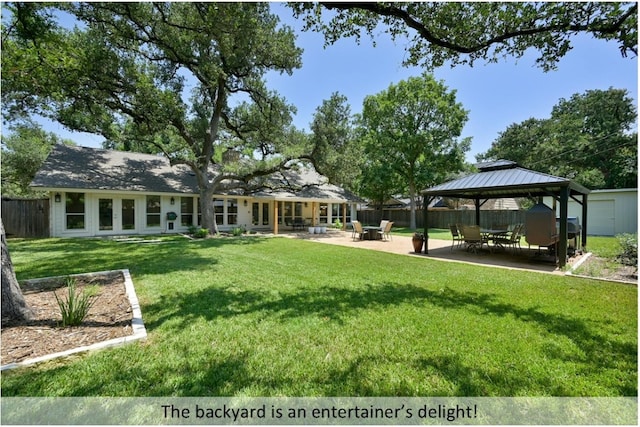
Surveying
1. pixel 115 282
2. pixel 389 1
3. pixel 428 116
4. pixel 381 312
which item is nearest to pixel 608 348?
pixel 381 312

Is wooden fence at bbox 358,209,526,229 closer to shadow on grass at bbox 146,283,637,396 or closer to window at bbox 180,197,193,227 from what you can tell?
window at bbox 180,197,193,227

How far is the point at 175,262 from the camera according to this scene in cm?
814

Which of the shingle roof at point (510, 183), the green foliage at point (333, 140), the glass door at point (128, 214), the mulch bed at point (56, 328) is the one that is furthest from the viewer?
the green foliage at point (333, 140)

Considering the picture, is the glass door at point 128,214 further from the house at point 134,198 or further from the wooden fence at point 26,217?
the wooden fence at point 26,217

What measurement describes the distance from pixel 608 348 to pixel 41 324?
7.08m

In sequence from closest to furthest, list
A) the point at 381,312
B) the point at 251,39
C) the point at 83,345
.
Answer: the point at 83,345, the point at 381,312, the point at 251,39

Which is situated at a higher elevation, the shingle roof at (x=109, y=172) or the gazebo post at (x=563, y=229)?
the shingle roof at (x=109, y=172)

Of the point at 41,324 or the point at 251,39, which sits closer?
the point at 41,324

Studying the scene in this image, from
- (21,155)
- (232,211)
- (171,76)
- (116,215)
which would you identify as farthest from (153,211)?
(21,155)

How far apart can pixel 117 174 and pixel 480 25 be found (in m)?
18.4

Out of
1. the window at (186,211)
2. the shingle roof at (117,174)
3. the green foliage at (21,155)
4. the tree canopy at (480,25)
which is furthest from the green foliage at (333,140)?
the green foliage at (21,155)

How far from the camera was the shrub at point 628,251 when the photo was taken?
8.36 meters

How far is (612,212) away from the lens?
58.6 feet

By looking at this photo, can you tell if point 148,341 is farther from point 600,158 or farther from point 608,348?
point 600,158
